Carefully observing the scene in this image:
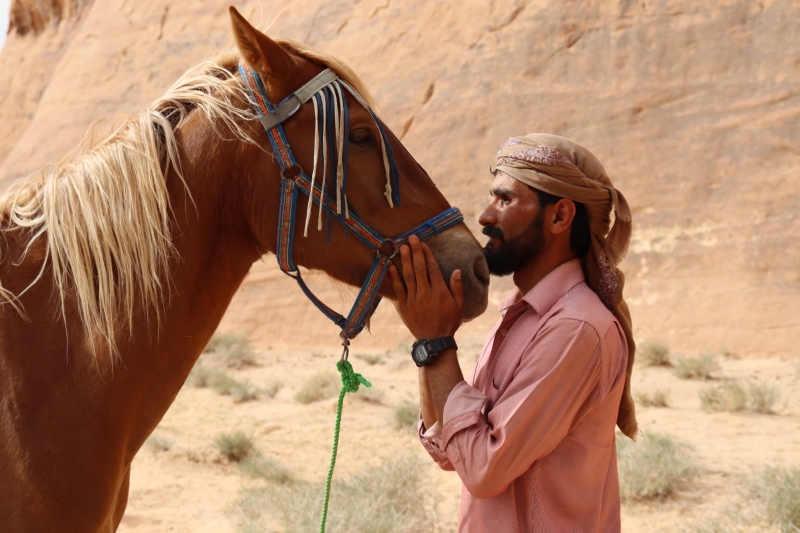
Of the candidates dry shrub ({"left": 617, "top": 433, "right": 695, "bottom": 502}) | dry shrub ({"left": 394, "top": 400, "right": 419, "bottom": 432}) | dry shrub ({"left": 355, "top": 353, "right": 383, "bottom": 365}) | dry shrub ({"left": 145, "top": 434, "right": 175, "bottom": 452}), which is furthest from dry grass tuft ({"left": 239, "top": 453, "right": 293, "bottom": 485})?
dry shrub ({"left": 355, "top": 353, "right": 383, "bottom": 365})

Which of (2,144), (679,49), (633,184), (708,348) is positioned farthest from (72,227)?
(2,144)

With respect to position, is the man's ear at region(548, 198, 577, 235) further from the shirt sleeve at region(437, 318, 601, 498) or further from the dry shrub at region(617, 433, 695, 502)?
the dry shrub at region(617, 433, 695, 502)

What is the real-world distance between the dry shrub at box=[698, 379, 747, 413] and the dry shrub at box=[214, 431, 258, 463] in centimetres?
476

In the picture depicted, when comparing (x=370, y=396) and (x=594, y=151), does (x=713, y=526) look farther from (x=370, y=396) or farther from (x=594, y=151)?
(x=594, y=151)

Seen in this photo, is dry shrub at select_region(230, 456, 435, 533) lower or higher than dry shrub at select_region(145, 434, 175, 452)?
higher

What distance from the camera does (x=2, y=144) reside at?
2305cm

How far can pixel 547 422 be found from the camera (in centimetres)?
144

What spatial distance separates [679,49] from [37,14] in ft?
76.6

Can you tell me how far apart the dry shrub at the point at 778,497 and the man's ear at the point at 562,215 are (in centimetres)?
320

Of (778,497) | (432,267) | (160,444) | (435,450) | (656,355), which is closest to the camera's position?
(432,267)

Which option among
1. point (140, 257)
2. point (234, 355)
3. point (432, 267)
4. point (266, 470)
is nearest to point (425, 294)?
point (432, 267)

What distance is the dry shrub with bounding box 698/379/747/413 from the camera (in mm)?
6645

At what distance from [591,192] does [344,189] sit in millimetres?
654

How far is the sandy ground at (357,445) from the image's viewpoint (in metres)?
4.68
